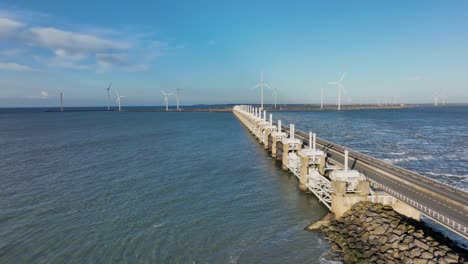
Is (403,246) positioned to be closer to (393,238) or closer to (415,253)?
(415,253)

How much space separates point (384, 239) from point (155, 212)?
19906 mm

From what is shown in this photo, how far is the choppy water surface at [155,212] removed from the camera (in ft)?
68.2

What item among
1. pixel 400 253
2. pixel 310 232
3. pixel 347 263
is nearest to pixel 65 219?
pixel 310 232

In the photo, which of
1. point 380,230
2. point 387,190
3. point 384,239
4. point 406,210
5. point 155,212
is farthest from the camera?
point 155,212

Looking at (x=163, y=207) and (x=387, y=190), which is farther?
(x=163, y=207)

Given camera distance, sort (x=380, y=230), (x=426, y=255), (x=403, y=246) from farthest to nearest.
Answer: (x=380, y=230) < (x=403, y=246) < (x=426, y=255)

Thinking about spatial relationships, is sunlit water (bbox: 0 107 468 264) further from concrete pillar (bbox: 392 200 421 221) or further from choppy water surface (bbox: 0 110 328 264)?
concrete pillar (bbox: 392 200 421 221)

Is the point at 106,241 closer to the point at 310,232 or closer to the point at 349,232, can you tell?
the point at 310,232

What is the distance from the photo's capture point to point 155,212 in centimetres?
2778

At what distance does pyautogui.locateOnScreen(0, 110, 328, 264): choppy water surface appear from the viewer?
68.2 ft

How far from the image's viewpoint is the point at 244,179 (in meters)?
38.2

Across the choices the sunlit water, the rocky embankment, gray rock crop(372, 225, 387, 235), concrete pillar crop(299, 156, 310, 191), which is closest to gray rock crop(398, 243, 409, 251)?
the rocky embankment

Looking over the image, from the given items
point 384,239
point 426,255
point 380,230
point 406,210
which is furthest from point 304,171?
point 426,255

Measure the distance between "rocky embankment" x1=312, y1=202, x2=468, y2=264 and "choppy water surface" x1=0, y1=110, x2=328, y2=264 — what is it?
1.89 meters
